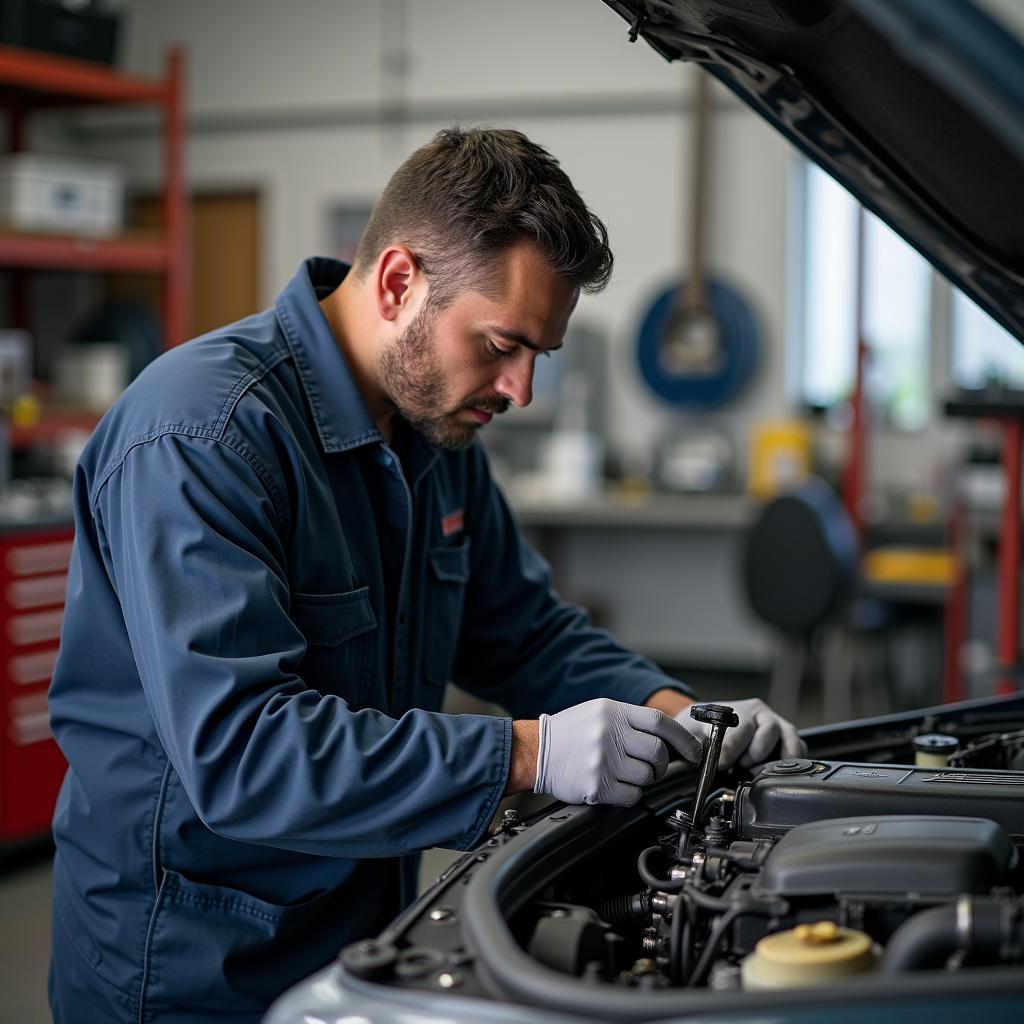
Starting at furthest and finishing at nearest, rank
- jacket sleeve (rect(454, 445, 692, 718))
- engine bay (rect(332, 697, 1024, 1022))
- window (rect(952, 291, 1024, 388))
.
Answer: window (rect(952, 291, 1024, 388)) < jacket sleeve (rect(454, 445, 692, 718)) < engine bay (rect(332, 697, 1024, 1022))

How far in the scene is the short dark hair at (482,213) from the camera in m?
1.31

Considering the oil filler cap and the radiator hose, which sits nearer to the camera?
the radiator hose

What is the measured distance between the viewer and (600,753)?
1.15 metres

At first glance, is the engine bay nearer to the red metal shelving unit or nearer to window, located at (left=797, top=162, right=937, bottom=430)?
the red metal shelving unit

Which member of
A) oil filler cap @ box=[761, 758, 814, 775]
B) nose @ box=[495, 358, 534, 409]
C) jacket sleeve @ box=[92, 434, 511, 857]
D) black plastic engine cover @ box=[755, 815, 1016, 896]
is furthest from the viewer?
nose @ box=[495, 358, 534, 409]

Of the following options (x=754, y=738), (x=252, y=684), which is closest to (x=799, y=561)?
(x=754, y=738)

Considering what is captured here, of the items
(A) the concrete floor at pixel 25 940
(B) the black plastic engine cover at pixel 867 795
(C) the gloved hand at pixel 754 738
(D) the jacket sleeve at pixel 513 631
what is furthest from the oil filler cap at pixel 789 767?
(A) the concrete floor at pixel 25 940

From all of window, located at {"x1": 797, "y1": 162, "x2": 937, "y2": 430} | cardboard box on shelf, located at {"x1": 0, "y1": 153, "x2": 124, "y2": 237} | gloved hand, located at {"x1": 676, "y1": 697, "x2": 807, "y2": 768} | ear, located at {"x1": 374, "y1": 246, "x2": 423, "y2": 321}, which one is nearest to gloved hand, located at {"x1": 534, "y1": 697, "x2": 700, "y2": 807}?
gloved hand, located at {"x1": 676, "y1": 697, "x2": 807, "y2": 768}

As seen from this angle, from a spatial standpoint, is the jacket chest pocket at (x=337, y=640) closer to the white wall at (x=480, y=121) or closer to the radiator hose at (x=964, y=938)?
the radiator hose at (x=964, y=938)

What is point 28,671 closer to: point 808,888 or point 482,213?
point 482,213

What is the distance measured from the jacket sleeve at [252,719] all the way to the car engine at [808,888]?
14 centimetres

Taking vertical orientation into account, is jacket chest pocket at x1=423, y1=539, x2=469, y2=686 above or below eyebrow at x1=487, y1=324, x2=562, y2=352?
below

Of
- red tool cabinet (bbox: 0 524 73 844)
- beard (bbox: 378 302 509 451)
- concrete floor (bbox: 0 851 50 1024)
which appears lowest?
concrete floor (bbox: 0 851 50 1024)

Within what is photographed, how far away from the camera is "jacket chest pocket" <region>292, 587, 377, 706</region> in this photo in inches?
51.2
